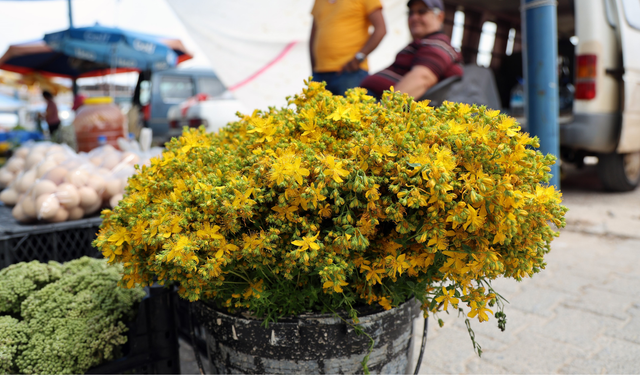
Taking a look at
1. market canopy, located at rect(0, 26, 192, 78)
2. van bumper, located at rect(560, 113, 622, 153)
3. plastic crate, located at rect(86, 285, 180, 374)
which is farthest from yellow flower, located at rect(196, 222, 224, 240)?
market canopy, located at rect(0, 26, 192, 78)

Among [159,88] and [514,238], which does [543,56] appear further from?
[159,88]

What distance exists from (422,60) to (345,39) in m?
0.69

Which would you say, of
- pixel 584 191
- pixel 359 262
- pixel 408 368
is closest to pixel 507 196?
pixel 359 262

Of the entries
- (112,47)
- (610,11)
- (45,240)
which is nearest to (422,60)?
(45,240)

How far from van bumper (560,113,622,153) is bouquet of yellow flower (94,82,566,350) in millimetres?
4094

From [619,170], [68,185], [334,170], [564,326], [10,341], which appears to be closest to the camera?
[334,170]

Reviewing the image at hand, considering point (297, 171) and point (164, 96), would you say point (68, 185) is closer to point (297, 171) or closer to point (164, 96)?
point (297, 171)

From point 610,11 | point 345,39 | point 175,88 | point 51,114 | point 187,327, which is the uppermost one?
point 610,11

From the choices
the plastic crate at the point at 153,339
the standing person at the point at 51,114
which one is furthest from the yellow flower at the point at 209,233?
the standing person at the point at 51,114

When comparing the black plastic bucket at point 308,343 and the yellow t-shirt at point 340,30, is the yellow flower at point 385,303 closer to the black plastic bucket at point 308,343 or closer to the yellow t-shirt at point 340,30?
the black plastic bucket at point 308,343

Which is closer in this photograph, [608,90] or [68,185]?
[68,185]

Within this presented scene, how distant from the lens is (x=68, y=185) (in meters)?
2.00

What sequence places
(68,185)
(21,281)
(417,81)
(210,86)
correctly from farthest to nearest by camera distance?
(210,86), (417,81), (68,185), (21,281)

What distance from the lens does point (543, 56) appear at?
2799 mm
